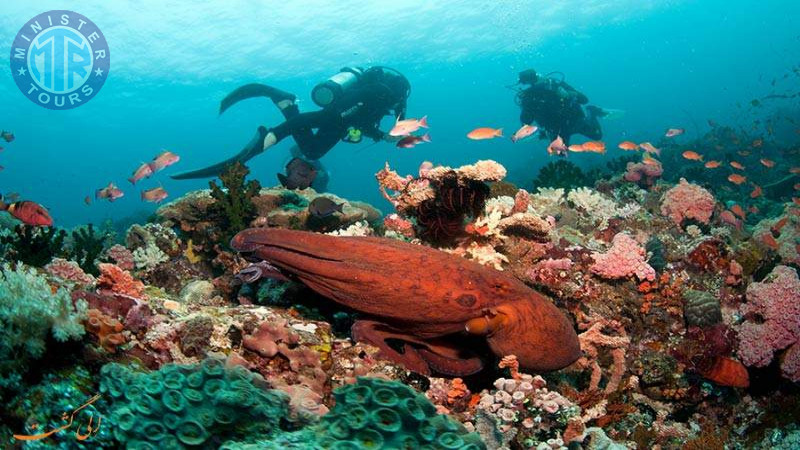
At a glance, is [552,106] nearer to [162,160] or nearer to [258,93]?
[258,93]

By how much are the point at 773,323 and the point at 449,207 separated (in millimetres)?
4379

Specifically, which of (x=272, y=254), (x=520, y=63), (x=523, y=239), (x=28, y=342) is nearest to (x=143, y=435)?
(x=28, y=342)

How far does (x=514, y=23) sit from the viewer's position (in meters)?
58.5

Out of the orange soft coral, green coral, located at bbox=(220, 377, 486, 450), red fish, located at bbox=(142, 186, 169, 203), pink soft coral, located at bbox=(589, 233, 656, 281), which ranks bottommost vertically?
pink soft coral, located at bbox=(589, 233, 656, 281)

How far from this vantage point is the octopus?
3738 mm

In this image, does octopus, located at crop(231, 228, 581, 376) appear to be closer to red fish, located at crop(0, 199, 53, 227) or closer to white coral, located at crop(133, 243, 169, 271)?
white coral, located at crop(133, 243, 169, 271)

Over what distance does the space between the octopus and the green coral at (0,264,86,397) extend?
1.54 meters

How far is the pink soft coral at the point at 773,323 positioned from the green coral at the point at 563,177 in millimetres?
7593

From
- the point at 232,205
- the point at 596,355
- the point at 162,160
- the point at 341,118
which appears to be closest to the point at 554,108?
the point at 341,118

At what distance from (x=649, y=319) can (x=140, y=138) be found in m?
112

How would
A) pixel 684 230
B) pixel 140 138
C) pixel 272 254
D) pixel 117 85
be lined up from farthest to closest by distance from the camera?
pixel 140 138 < pixel 117 85 < pixel 684 230 < pixel 272 254

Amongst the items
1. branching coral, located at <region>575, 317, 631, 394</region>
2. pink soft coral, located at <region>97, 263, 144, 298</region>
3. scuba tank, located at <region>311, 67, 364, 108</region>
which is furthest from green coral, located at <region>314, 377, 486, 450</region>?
scuba tank, located at <region>311, 67, 364, 108</region>

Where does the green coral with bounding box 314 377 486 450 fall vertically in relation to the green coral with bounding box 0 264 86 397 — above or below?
below

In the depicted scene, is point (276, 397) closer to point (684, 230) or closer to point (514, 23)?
point (684, 230)
